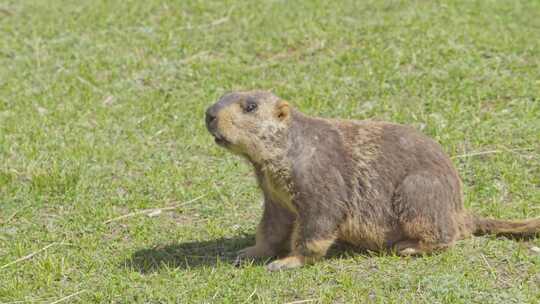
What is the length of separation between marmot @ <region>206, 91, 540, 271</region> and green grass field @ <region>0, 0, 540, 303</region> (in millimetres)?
176

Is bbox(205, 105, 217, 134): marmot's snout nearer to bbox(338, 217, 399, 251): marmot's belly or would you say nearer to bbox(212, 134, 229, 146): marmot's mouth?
bbox(212, 134, 229, 146): marmot's mouth

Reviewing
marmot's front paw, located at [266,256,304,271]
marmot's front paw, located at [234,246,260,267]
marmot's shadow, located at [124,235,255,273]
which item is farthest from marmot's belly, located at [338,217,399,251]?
marmot's shadow, located at [124,235,255,273]

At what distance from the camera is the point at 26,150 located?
8.30 metres

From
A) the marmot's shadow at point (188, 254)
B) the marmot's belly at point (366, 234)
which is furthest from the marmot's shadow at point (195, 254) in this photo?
the marmot's belly at point (366, 234)

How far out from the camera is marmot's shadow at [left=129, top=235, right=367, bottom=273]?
244 inches

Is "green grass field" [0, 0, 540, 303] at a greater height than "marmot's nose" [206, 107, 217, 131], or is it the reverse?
"marmot's nose" [206, 107, 217, 131]

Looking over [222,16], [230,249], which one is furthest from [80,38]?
[230,249]

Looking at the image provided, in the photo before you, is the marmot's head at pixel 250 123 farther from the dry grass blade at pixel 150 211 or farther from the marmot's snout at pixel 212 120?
the dry grass blade at pixel 150 211

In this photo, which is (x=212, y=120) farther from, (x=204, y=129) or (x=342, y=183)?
(x=204, y=129)

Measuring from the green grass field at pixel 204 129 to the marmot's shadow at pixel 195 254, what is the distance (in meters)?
0.02

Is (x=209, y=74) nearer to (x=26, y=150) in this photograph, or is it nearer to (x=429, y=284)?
(x=26, y=150)

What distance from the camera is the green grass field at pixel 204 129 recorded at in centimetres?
582

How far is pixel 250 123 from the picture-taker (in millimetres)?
5840

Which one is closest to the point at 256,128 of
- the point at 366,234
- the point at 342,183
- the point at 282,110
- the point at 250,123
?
the point at 250,123
